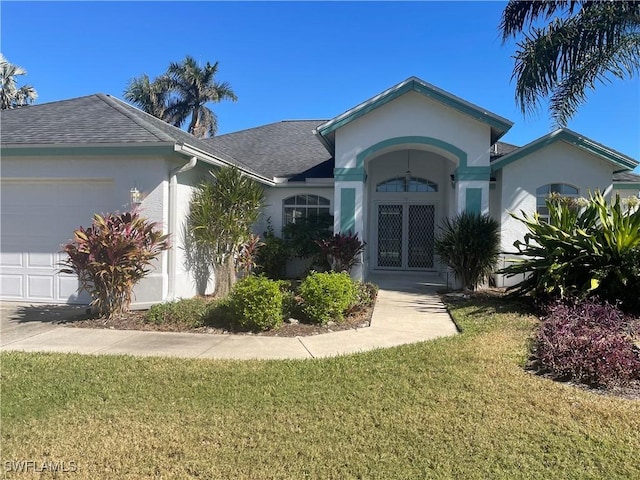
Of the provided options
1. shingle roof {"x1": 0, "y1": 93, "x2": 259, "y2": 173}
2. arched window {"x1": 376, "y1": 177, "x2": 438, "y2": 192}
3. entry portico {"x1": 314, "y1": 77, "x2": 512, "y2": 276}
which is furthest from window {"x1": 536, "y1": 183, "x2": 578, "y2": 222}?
shingle roof {"x1": 0, "y1": 93, "x2": 259, "y2": 173}

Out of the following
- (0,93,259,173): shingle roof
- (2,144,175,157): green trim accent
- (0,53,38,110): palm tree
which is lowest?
(2,144,175,157): green trim accent

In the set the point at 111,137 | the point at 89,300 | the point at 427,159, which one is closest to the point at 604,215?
the point at 427,159

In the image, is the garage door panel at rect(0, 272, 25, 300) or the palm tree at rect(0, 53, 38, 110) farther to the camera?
the palm tree at rect(0, 53, 38, 110)

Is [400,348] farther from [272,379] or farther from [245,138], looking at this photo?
[245,138]

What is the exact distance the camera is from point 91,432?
3807mm

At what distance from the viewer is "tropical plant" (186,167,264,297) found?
32.1ft

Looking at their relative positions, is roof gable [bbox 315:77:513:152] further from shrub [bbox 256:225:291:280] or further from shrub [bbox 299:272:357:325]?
shrub [bbox 299:272:357:325]

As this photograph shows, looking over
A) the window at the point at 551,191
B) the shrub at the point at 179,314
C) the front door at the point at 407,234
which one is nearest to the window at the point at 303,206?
the front door at the point at 407,234

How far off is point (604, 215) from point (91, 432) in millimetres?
8610

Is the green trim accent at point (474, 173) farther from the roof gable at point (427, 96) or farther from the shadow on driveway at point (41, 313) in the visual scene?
the shadow on driveway at point (41, 313)

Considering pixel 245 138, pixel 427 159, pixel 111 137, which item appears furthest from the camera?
pixel 245 138

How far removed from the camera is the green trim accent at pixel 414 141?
38.3ft

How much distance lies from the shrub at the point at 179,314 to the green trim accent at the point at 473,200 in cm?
728

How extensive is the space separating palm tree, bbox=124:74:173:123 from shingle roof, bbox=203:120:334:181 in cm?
1990
